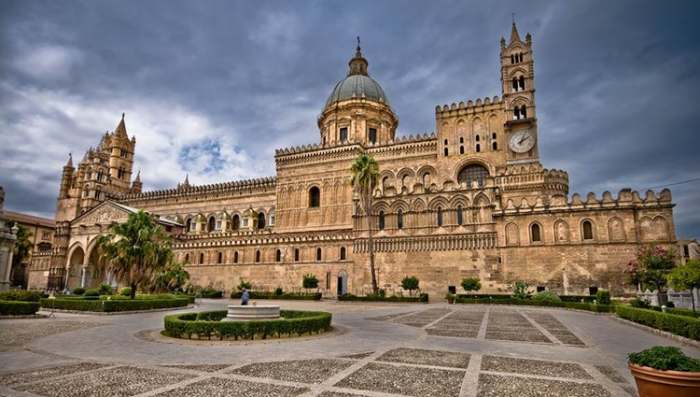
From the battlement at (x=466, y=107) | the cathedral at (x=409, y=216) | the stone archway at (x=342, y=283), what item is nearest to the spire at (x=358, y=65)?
the cathedral at (x=409, y=216)

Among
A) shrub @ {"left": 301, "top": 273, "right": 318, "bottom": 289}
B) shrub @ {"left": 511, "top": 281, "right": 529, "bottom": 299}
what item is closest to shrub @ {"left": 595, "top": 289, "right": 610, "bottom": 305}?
shrub @ {"left": 511, "top": 281, "right": 529, "bottom": 299}

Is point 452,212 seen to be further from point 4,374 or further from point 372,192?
point 4,374

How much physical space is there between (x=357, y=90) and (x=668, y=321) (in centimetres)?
4938

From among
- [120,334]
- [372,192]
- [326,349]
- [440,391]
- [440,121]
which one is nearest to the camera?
[440,391]

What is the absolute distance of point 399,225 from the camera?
42562 millimetres

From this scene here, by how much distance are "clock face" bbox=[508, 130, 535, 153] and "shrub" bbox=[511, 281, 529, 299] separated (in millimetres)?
16319

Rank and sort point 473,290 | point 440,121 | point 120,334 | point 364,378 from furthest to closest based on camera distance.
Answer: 1. point 440,121
2. point 473,290
3. point 120,334
4. point 364,378

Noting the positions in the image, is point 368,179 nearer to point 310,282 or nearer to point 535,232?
point 310,282

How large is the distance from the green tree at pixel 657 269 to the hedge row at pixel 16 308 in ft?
110

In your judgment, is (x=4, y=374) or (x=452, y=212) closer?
(x=4, y=374)

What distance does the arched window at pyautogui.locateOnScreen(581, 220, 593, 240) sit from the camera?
116 feet

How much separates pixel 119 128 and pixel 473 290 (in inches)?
3023

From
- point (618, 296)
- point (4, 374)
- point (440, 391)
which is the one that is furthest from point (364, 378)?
point (618, 296)

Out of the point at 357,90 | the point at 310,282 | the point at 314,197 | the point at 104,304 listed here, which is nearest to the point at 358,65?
the point at 357,90
